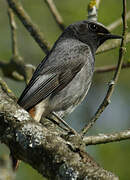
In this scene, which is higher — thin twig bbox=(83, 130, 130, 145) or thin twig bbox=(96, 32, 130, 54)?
thin twig bbox=(83, 130, 130, 145)

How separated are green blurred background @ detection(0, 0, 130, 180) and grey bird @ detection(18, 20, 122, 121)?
151 cm

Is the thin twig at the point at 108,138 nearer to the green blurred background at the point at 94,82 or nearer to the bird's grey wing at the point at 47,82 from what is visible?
the bird's grey wing at the point at 47,82

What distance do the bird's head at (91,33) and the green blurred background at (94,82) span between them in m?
1.31

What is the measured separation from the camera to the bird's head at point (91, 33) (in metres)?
6.19

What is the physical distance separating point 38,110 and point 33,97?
7.5 inches

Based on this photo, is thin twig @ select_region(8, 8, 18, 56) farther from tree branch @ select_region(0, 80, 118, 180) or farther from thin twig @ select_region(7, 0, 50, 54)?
tree branch @ select_region(0, 80, 118, 180)

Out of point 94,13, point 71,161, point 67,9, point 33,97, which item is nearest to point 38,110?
point 33,97

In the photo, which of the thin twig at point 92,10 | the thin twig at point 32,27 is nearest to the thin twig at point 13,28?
the thin twig at point 32,27

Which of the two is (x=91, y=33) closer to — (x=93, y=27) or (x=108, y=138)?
(x=93, y=27)

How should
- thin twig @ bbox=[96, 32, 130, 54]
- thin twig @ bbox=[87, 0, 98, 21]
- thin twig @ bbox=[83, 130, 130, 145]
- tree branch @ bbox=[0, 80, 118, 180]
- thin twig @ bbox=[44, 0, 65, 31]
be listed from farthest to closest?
thin twig @ bbox=[44, 0, 65, 31]
thin twig @ bbox=[96, 32, 130, 54]
thin twig @ bbox=[87, 0, 98, 21]
thin twig @ bbox=[83, 130, 130, 145]
tree branch @ bbox=[0, 80, 118, 180]

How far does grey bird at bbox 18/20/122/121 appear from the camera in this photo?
5348 mm

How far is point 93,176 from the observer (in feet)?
8.96

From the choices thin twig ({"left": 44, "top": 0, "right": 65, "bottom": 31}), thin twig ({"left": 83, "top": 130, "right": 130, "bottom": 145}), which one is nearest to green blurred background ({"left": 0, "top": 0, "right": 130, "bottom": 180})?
thin twig ({"left": 44, "top": 0, "right": 65, "bottom": 31})

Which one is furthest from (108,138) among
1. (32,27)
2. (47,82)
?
(32,27)
